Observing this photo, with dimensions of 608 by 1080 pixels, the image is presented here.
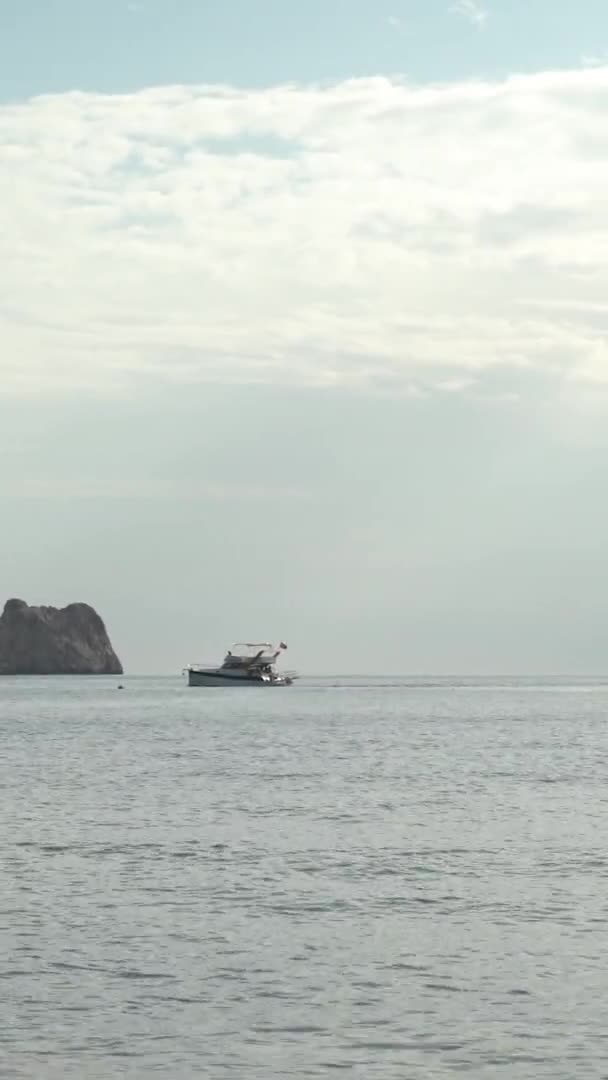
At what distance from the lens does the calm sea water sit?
1967cm

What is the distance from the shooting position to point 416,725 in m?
135

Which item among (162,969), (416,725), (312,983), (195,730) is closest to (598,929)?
(312,983)

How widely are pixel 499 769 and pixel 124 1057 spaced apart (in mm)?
55838

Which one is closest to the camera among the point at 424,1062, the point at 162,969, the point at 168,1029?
the point at 424,1062

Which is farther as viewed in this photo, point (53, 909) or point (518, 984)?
point (53, 909)

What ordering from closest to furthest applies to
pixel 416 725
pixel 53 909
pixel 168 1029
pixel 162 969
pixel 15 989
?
pixel 168 1029 → pixel 15 989 → pixel 162 969 → pixel 53 909 → pixel 416 725

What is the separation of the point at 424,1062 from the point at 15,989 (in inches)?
284

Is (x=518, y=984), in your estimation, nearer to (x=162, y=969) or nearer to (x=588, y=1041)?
(x=588, y=1041)

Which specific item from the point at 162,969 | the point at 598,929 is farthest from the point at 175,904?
the point at 598,929

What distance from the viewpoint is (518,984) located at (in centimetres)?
2341

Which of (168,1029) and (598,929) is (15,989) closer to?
(168,1029)

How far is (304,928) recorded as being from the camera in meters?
28.2

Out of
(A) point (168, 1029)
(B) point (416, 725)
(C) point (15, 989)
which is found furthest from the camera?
(B) point (416, 725)

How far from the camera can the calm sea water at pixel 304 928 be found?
19.7m
